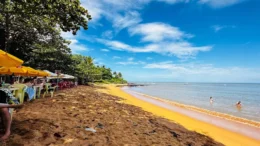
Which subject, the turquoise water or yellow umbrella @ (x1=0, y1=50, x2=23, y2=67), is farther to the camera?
the turquoise water

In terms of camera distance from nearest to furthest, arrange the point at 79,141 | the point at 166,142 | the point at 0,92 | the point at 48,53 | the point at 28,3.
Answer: the point at 0,92, the point at 79,141, the point at 166,142, the point at 28,3, the point at 48,53

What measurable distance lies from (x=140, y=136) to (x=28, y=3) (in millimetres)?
5027

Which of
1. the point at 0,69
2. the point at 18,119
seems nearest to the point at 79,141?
the point at 18,119

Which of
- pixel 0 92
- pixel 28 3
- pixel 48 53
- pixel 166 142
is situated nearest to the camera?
pixel 0 92

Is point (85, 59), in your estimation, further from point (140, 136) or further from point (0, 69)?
point (140, 136)

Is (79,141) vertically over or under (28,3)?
under

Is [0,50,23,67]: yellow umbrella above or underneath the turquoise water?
above

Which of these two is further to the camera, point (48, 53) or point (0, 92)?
point (48, 53)

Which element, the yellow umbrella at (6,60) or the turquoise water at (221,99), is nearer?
the yellow umbrella at (6,60)

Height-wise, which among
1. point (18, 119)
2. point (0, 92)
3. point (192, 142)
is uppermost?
point (0, 92)

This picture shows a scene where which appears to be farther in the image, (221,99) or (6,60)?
(221,99)

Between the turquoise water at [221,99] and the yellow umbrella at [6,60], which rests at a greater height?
the yellow umbrella at [6,60]

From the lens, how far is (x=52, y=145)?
376 centimetres

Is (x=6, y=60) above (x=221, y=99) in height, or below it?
above
